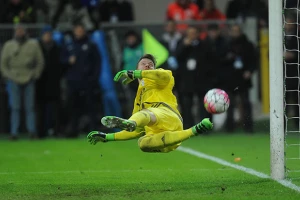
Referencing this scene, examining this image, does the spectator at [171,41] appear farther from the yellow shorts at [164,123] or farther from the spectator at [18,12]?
the yellow shorts at [164,123]

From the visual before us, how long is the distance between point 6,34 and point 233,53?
527 centimetres

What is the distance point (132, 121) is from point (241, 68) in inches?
374

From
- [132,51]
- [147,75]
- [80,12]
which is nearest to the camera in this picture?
[147,75]

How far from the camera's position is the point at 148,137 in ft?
31.6

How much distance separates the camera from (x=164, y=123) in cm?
976

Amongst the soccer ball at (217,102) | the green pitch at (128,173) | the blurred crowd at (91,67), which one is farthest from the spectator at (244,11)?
the soccer ball at (217,102)

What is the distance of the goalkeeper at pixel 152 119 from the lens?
30.5ft

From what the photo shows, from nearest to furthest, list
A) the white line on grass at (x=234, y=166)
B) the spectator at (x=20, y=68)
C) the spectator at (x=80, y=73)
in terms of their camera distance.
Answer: the white line on grass at (x=234, y=166)
the spectator at (x=20, y=68)
the spectator at (x=80, y=73)

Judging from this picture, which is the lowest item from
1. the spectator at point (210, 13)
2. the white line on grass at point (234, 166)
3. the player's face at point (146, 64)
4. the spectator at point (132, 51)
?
the white line on grass at point (234, 166)

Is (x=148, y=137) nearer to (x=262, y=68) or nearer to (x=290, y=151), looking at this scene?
(x=290, y=151)

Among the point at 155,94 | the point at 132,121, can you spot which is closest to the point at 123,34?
the point at 155,94

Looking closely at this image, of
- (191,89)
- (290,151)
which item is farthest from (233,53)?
(290,151)

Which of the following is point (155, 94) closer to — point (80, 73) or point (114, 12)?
point (80, 73)

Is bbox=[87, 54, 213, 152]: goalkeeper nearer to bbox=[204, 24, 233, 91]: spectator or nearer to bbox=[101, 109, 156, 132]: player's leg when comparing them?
bbox=[101, 109, 156, 132]: player's leg
